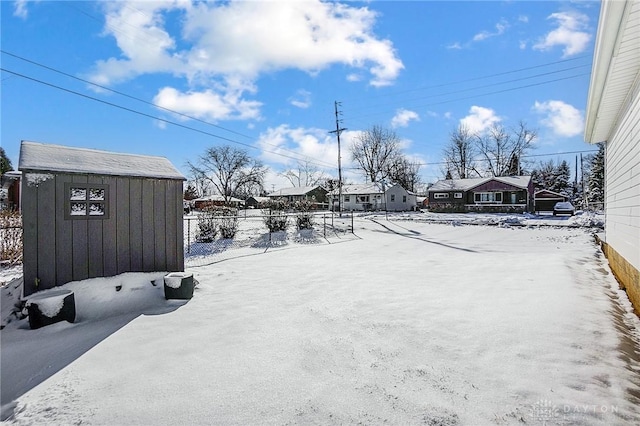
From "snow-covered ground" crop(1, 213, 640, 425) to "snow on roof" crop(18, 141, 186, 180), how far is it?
5.18 ft

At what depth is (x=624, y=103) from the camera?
5.06 meters

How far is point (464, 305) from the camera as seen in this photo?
4477mm

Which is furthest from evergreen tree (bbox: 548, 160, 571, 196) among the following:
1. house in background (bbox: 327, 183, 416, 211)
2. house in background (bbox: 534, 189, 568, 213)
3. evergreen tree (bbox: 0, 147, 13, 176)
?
evergreen tree (bbox: 0, 147, 13, 176)

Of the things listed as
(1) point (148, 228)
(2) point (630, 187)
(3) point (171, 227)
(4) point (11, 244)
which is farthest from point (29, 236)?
(2) point (630, 187)

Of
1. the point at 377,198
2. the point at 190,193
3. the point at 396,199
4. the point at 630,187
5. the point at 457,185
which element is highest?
the point at 457,185

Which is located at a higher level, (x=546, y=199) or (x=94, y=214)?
(x=546, y=199)

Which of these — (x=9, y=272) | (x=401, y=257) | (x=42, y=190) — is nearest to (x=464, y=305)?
(x=401, y=257)

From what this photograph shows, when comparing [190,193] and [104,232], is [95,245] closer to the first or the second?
[104,232]

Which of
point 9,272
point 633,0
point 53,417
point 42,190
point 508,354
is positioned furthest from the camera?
point 9,272

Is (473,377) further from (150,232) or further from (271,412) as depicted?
(150,232)

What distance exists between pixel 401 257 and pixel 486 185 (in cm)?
2872

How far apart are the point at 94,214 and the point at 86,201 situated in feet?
0.68

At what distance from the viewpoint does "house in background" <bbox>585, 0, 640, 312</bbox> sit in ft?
9.22

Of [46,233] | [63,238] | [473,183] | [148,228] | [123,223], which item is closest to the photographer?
[46,233]
